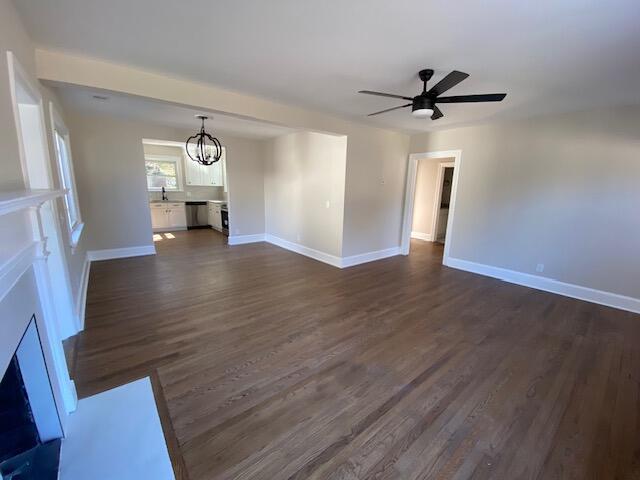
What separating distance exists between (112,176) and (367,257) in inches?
190

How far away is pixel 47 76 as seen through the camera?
2.22 meters

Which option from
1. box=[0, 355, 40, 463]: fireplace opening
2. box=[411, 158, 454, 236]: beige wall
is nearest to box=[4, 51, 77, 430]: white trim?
box=[0, 355, 40, 463]: fireplace opening

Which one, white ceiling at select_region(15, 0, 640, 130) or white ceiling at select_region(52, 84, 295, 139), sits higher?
white ceiling at select_region(15, 0, 640, 130)

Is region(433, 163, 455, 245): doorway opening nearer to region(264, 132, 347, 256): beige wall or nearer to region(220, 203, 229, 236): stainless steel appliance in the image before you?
region(264, 132, 347, 256): beige wall

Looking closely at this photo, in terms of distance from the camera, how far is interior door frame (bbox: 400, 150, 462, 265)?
4770 millimetres

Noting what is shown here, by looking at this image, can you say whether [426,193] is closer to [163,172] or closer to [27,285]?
[27,285]

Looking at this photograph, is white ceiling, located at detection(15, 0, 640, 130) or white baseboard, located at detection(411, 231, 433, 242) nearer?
white ceiling, located at detection(15, 0, 640, 130)

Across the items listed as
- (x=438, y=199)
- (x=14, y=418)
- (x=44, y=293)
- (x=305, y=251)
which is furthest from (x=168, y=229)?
(x=438, y=199)

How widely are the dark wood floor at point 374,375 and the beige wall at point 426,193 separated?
11.2ft

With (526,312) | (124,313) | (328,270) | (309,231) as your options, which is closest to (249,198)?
(309,231)

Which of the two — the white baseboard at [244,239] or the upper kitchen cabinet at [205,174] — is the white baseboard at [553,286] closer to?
the white baseboard at [244,239]

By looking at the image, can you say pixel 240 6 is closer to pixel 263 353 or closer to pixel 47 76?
pixel 47 76

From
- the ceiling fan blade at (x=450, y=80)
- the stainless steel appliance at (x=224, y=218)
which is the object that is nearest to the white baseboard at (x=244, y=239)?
the stainless steel appliance at (x=224, y=218)

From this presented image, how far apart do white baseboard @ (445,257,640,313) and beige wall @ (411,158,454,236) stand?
7.89 feet
